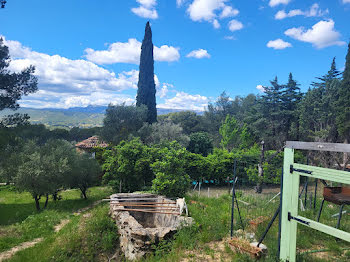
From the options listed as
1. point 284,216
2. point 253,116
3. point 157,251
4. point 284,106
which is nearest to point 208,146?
point 253,116

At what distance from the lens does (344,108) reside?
64.3 feet

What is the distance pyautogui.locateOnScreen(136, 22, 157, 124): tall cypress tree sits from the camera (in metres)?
28.9

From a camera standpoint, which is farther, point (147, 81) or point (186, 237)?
point (147, 81)

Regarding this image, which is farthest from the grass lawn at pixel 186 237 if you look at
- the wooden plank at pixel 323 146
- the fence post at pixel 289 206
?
the wooden plank at pixel 323 146

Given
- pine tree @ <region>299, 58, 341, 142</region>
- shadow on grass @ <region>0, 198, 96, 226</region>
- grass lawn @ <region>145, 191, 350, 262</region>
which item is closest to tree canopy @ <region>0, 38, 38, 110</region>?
shadow on grass @ <region>0, 198, 96, 226</region>

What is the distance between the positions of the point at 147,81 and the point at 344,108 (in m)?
21.8

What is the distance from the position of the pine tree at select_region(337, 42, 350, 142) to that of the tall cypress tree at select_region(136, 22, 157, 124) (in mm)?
19907

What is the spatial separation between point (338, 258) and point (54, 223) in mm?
9762

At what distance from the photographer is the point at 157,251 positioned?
5566 millimetres

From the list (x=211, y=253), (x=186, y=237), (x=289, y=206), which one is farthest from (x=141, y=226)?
(x=289, y=206)

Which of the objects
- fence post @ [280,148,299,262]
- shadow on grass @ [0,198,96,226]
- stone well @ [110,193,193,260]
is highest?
fence post @ [280,148,299,262]

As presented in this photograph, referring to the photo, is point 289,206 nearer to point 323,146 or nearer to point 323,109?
point 323,146

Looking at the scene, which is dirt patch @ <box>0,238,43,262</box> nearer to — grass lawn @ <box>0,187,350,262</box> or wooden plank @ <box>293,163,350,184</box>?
grass lawn @ <box>0,187,350,262</box>

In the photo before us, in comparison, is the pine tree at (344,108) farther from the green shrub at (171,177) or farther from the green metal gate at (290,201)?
the green metal gate at (290,201)
